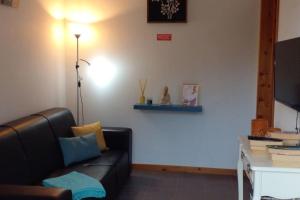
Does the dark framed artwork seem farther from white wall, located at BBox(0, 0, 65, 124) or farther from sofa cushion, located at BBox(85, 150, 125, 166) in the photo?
sofa cushion, located at BBox(85, 150, 125, 166)

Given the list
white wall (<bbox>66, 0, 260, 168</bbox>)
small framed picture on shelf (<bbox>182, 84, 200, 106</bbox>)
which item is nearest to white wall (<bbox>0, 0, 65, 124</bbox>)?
white wall (<bbox>66, 0, 260, 168</bbox>)

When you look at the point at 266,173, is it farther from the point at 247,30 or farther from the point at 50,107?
the point at 50,107

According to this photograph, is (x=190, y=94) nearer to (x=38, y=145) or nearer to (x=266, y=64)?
(x=266, y=64)

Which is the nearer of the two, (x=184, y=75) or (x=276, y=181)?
(x=276, y=181)

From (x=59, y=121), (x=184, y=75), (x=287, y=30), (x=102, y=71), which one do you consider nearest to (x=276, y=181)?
(x=287, y=30)

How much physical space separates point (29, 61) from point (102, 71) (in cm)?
102

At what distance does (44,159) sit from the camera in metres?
3.05

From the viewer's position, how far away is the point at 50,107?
4.12 meters

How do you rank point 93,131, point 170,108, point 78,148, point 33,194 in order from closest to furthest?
1. point 33,194
2. point 78,148
3. point 93,131
4. point 170,108

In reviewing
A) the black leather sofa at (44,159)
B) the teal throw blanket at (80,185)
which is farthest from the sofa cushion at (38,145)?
the teal throw blanket at (80,185)

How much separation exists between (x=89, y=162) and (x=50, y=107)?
110cm

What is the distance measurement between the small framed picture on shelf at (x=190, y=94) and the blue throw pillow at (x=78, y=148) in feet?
4.15

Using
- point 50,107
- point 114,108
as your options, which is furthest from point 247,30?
point 50,107

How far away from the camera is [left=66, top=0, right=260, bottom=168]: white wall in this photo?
4.14m
